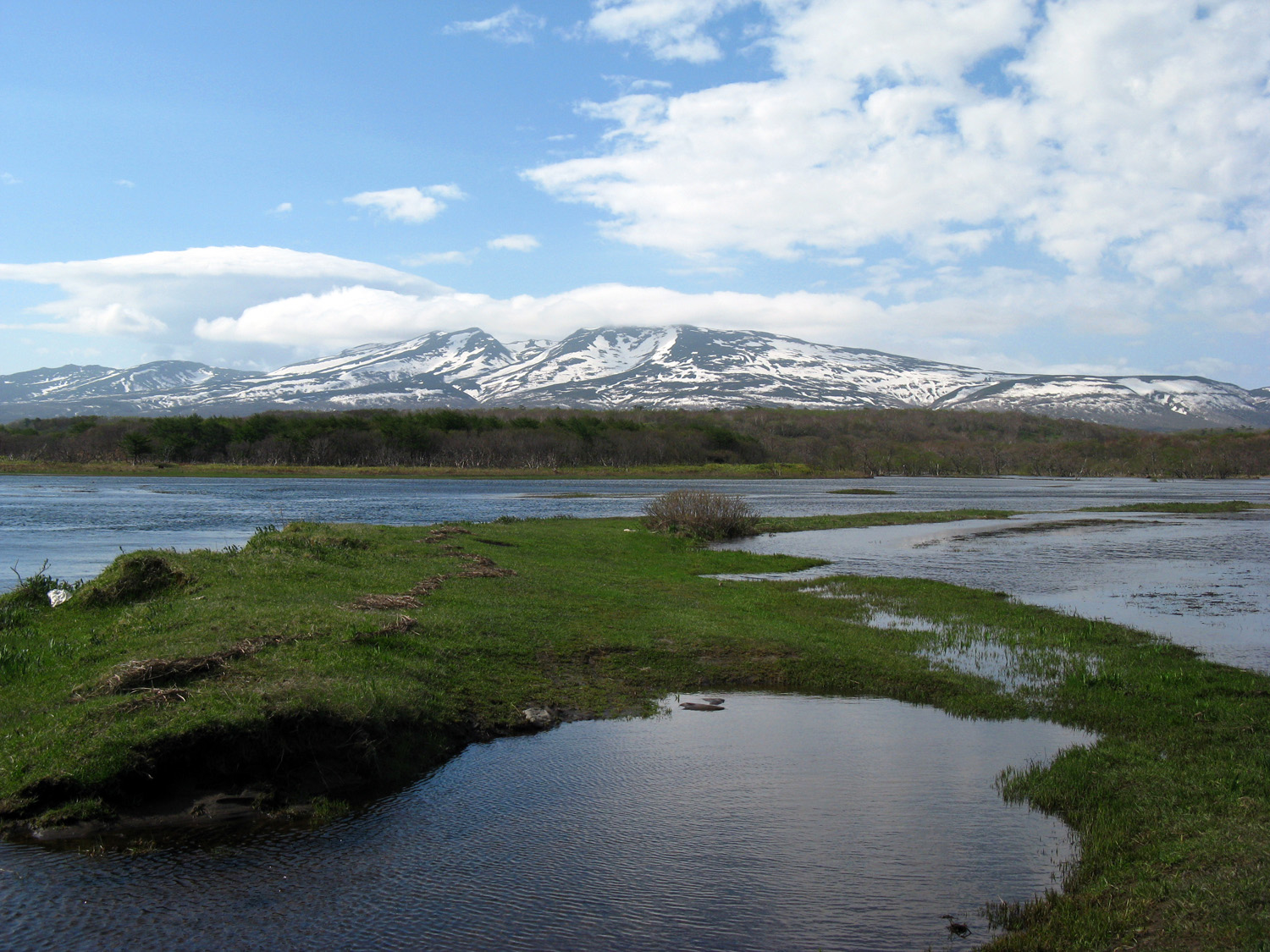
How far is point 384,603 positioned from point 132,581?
5.16 metres

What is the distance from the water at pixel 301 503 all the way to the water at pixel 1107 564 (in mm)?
18091

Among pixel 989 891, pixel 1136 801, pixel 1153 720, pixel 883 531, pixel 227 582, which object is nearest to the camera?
pixel 989 891

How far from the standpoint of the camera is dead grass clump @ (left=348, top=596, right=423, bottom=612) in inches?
725

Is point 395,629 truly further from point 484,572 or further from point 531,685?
point 484,572

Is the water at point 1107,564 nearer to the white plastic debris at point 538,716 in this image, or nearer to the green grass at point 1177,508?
the green grass at point 1177,508

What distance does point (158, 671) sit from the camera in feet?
40.0

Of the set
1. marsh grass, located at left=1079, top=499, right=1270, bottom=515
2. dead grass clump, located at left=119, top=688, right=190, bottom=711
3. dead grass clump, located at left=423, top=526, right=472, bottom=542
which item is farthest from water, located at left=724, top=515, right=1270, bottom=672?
dead grass clump, located at left=119, top=688, right=190, bottom=711

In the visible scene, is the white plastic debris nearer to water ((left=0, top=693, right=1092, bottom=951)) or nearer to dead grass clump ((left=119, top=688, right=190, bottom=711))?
water ((left=0, top=693, right=1092, bottom=951))

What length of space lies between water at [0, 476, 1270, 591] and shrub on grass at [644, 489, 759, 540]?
13871 mm

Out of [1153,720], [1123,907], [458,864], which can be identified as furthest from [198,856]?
[1153,720]

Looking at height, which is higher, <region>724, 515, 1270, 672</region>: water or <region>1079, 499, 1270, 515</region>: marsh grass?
<region>1079, 499, 1270, 515</region>: marsh grass

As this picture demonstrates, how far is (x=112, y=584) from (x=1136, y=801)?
18523 mm

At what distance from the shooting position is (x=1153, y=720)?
1414 centimetres

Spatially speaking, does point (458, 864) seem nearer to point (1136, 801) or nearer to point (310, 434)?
point (1136, 801)
